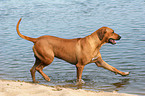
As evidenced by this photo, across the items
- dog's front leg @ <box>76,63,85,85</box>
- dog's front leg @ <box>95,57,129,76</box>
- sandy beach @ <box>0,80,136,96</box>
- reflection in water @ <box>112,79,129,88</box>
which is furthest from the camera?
dog's front leg @ <box>95,57,129,76</box>

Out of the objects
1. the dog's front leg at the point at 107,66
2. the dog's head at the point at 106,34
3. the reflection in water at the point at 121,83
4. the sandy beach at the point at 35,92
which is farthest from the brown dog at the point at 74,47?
the sandy beach at the point at 35,92

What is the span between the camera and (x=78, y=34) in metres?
13.6

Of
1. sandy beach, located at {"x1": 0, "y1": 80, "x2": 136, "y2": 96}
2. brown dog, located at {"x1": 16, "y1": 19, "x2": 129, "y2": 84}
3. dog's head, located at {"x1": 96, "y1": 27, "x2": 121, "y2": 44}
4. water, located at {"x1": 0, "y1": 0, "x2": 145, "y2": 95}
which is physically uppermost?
dog's head, located at {"x1": 96, "y1": 27, "x2": 121, "y2": 44}

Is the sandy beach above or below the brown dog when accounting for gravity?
below

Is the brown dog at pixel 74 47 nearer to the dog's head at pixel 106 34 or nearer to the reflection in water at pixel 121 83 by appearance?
the dog's head at pixel 106 34

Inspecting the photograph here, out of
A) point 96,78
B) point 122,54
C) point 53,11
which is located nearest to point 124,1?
point 53,11

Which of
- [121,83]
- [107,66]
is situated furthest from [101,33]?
[121,83]

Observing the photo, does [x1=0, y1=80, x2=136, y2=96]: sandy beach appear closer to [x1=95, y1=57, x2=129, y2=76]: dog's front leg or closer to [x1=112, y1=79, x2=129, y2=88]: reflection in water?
[x1=112, y1=79, x2=129, y2=88]: reflection in water

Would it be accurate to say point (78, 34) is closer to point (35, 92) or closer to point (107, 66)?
point (107, 66)

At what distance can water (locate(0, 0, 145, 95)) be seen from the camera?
8312 mm

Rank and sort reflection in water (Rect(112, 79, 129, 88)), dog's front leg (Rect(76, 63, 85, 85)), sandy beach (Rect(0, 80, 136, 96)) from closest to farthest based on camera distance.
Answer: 1. sandy beach (Rect(0, 80, 136, 96))
2. reflection in water (Rect(112, 79, 129, 88))
3. dog's front leg (Rect(76, 63, 85, 85))

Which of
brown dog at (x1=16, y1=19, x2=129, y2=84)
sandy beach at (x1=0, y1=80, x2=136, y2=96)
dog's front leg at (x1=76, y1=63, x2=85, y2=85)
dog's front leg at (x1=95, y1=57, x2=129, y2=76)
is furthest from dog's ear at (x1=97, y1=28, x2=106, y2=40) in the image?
sandy beach at (x1=0, y1=80, x2=136, y2=96)

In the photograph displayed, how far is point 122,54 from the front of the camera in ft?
34.5

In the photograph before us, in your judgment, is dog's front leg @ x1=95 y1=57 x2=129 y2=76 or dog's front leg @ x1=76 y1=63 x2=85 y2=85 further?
dog's front leg @ x1=95 y1=57 x2=129 y2=76
